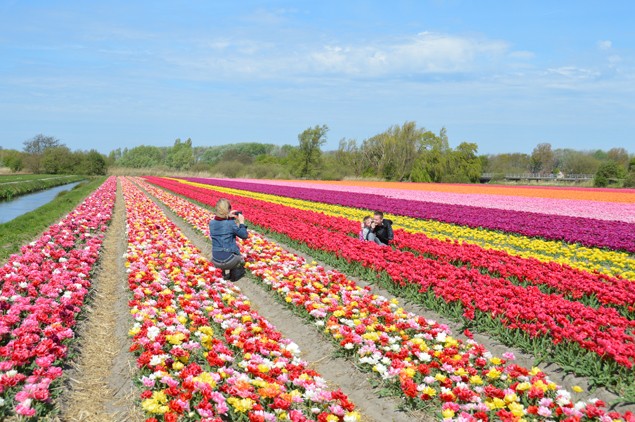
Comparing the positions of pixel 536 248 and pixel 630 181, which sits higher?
pixel 630 181

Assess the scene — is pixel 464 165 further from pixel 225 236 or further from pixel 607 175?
pixel 225 236

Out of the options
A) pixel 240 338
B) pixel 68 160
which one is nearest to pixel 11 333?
pixel 240 338

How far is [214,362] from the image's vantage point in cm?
489

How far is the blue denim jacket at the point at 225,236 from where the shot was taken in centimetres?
961

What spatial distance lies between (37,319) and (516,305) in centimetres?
604

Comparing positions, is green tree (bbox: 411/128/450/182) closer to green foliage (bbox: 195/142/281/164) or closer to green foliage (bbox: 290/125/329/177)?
green foliage (bbox: 290/125/329/177)

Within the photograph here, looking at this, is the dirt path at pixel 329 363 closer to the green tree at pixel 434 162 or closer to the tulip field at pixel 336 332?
the tulip field at pixel 336 332

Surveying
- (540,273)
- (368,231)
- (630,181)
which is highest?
(630,181)

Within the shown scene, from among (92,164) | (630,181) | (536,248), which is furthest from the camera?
(92,164)

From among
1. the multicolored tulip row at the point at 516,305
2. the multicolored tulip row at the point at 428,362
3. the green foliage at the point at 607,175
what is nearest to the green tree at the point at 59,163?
the green foliage at the point at 607,175

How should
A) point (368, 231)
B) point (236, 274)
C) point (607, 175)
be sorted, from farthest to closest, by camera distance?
point (607, 175) < point (368, 231) < point (236, 274)

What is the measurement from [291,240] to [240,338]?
7.75m

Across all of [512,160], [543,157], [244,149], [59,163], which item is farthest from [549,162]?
[59,163]

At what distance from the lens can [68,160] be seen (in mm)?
101000
